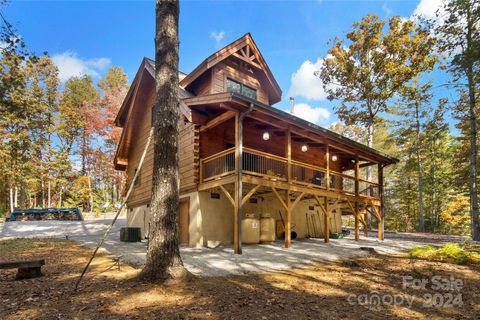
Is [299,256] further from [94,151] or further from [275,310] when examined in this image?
[94,151]

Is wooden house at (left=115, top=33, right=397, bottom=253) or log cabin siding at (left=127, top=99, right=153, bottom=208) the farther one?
log cabin siding at (left=127, top=99, right=153, bottom=208)

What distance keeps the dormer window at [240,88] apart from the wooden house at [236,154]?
0.05 metres

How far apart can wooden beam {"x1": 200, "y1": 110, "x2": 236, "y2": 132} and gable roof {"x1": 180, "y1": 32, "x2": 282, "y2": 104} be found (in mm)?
3117

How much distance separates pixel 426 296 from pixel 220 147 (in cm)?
932

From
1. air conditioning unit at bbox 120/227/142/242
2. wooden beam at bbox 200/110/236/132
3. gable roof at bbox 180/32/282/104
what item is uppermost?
gable roof at bbox 180/32/282/104

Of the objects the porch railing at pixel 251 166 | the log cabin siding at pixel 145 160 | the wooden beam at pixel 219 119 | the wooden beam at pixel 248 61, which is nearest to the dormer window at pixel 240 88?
the wooden beam at pixel 248 61

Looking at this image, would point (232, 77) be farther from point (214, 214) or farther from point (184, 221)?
point (184, 221)

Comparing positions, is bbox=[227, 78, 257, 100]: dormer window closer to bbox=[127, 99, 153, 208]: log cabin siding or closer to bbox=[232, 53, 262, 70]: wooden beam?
bbox=[232, 53, 262, 70]: wooden beam

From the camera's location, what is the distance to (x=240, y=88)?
14750 millimetres

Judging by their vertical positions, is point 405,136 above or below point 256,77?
below

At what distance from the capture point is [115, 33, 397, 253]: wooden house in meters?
10.6

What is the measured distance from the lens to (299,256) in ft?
29.8

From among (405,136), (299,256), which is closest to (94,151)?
(299,256)

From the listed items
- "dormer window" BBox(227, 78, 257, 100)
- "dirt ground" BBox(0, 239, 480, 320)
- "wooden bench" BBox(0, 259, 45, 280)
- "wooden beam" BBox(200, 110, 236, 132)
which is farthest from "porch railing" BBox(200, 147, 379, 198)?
"wooden bench" BBox(0, 259, 45, 280)
